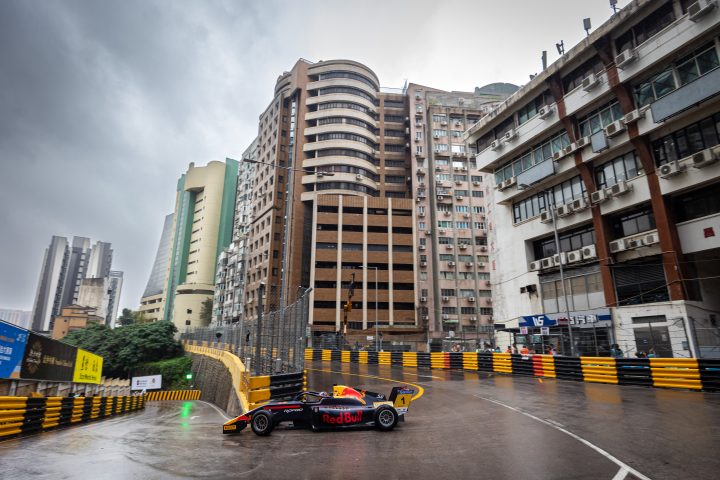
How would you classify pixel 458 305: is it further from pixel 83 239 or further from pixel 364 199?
pixel 83 239

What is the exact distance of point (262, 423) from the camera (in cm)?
984

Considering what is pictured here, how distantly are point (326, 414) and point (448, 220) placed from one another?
6543 centimetres

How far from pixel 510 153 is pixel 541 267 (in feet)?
37.1

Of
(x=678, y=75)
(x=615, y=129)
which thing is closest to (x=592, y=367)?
(x=615, y=129)

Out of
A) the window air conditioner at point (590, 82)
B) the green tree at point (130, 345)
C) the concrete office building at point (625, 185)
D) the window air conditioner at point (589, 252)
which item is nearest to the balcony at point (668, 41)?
the concrete office building at point (625, 185)

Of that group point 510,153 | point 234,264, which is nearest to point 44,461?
point 510,153

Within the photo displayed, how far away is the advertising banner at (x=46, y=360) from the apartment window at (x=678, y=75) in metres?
37.4

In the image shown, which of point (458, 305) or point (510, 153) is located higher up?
point (510, 153)

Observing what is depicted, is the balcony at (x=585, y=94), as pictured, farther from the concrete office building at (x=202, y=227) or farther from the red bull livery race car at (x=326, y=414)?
the concrete office building at (x=202, y=227)

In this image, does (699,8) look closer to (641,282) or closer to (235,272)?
(641,282)

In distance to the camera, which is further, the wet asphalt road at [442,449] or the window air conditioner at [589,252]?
the window air conditioner at [589,252]

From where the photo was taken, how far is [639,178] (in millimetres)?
27641

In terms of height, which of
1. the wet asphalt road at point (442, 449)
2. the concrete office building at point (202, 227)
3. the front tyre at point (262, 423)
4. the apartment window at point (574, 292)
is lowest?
the wet asphalt road at point (442, 449)

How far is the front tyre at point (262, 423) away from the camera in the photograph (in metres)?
9.75
